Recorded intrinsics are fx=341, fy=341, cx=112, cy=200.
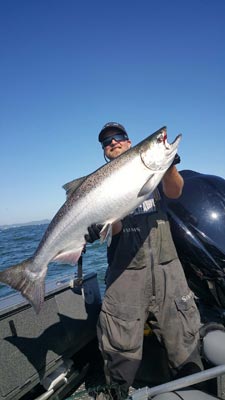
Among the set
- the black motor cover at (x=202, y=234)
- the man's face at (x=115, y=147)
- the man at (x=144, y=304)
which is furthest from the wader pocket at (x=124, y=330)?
the man's face at (x=115, y=147)

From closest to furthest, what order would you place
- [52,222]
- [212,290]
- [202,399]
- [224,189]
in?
[202,399] → [52,222] → [212,290] → [224,189]

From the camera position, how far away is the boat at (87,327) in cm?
374

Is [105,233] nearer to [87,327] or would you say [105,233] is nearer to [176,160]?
[176,160]

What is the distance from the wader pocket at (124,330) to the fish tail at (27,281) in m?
0.85

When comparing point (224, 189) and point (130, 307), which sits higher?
point (224, 189)

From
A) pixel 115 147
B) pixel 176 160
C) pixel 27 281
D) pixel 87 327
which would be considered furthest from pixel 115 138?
pixel 87 327

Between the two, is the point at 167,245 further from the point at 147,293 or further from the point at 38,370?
the point at 38,370

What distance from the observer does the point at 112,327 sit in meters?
3.75

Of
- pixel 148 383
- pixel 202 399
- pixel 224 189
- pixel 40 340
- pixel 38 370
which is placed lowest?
pixel 148 383

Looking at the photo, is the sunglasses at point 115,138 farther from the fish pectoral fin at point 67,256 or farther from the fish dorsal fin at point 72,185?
the fish pectoral fin at point 67,256

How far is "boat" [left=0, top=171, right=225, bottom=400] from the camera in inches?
147

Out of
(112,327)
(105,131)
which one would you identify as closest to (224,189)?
(105,131)

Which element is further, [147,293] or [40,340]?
[40,340]

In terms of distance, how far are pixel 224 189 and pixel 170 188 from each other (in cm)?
160
